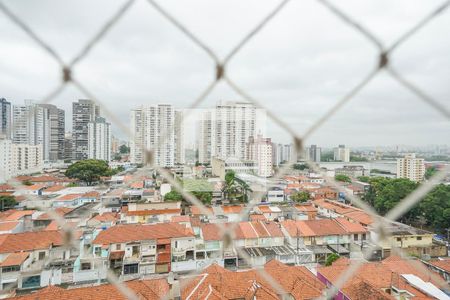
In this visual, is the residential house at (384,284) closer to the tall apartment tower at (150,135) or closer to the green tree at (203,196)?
the tall apartment tower at (150,135)

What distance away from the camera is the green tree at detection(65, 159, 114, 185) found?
36.8 ft

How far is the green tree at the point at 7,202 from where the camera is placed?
26.4ft

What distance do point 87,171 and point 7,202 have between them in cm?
325

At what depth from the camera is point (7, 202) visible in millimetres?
8164

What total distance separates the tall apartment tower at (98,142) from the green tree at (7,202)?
11.7 feet

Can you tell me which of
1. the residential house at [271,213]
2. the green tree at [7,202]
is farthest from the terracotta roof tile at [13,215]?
the residential house at [271,213]

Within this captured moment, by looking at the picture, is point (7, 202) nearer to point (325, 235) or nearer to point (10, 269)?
point (10, 269)

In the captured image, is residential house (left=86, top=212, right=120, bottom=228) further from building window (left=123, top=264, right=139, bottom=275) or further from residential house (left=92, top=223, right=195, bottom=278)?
building window (left=123, top=264, right=139, bottom=275)

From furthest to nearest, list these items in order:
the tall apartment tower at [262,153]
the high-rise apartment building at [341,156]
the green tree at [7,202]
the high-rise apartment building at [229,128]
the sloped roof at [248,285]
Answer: the high-rise apartment building at [341,156], the high-rise apartment building at [229,128], the tall apartment tower at [262,153], the green tree at [7,202], the sloped roof at [248,285]

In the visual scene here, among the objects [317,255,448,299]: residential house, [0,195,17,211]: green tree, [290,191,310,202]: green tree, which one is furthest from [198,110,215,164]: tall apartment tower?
[317,255,448,299]: residential house

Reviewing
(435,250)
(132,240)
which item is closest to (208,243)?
(132,240)

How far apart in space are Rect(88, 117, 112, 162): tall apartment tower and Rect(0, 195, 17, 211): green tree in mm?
3568

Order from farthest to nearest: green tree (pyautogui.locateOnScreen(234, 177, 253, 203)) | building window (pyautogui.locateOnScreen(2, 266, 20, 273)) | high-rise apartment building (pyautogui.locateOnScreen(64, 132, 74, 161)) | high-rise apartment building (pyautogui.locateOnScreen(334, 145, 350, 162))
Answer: high-rise apartment building (pyautogui.locateOnScreen(334, 145, 350, 162))
green tree (pyautogui.locateOnScreen(234, 177, 253, 203))
high-rise apartment building (pyautogui.locateOnScreen(64, 132, 74, 161))
building window (pyautogui.locateOnScreen(2, 266, 20, 273))

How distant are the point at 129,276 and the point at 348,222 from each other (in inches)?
199
